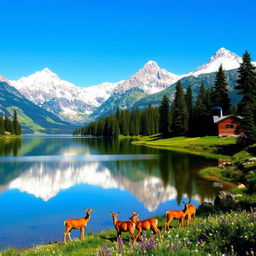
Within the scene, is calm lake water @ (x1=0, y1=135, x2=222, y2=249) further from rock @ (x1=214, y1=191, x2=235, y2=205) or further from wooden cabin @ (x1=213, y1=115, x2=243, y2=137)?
wooden cabin @ (x1=213, y1=115, x2=243, y2=137)

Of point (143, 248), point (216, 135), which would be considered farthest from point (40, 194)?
point (216, 135)

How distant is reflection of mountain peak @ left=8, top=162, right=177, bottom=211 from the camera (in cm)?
3206

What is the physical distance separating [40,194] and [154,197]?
1302 centimetres

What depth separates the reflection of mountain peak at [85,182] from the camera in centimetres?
3206

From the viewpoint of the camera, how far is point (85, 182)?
41562mm

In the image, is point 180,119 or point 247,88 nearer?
point 247,88

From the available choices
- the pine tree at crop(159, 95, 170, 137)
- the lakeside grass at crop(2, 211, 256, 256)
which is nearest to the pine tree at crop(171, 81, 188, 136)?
the pine tree at crop(159, 95, 170, 137)

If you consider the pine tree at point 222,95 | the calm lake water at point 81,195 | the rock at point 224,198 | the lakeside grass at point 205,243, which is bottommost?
the calm lake water at point 81,195

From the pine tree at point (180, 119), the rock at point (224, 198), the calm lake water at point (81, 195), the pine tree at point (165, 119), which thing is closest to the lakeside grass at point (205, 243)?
the rock at point (224, 198)

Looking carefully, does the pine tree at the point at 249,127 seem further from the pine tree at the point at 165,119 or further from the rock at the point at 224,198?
the pine tree at the point at 165,119

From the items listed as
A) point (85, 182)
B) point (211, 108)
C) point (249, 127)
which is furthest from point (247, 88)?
point (85, 182)

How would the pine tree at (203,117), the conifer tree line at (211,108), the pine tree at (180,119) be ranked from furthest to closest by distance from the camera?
the pine tree at (180,119) → the pine tree at (203,117) → the conifer tree line at (211,108)

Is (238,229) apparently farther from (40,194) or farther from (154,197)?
(40,194)

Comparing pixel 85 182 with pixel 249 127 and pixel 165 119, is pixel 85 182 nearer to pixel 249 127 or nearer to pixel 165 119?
pixel 249 127
